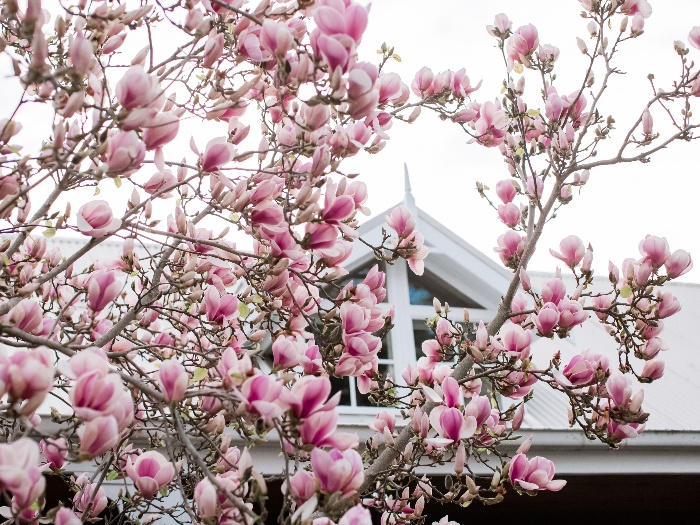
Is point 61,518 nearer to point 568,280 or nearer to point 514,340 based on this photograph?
point 514,340

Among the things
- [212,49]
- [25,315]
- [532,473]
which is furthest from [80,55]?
[532,473]

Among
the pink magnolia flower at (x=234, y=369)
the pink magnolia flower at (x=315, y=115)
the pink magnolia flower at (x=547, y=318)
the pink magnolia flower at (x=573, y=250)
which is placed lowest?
the pink magnolia flower at (x=234, y=369)

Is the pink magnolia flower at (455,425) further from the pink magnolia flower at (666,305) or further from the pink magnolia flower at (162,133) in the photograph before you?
the pink magnolia flower at (162,133)

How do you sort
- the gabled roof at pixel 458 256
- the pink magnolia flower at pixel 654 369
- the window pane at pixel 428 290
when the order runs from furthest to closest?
the window pane at pixel 428 290 → the gabled roof at pixel 458 256 → the pink magnolia flower at pixel 654 369

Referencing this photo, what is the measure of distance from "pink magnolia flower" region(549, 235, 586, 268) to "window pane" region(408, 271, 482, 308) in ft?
11.4

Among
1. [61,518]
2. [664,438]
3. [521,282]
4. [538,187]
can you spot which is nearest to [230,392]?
[61,518]

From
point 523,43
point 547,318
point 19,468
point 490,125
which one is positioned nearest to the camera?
point 19,468

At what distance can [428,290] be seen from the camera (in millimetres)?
5871

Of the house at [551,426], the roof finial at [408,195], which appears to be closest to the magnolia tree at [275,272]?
the house at [551,426]

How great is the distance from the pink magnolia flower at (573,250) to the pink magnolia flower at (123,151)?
1.62 m

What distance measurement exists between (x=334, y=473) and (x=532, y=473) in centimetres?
101

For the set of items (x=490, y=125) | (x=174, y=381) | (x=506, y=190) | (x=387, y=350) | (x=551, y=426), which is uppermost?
(x=387, y=350)

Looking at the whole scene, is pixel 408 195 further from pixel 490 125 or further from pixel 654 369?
pixel 654 369

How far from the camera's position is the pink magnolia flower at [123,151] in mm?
1226
